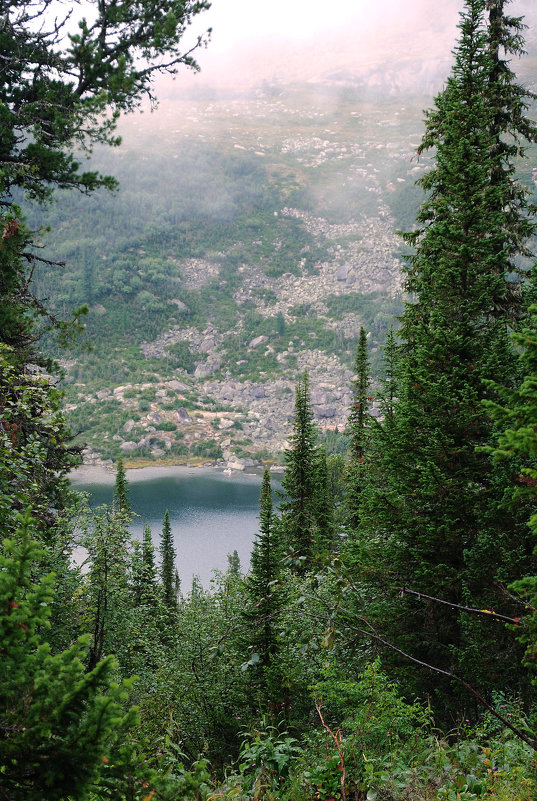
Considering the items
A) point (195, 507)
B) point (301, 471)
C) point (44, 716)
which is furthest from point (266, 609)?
point (195, 507)

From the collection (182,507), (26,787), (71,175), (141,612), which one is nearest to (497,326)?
(71,175)

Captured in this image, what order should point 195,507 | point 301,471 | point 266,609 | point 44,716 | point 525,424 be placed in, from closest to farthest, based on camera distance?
1. point 44,716
2. point 525,424
3. point 266,609
4. point 301,471
5. point 195,507

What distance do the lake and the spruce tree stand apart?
40.1 metres

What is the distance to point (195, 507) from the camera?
118 meters

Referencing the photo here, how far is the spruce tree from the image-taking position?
24.1 feet

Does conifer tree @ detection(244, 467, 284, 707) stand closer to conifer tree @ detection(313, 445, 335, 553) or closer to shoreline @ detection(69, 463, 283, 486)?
conifer tree @ detection(313, 445, 335, 553)

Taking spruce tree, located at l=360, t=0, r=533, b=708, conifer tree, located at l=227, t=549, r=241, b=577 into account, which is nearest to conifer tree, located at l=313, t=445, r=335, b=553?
conifer tree, located at l=227, t=549, r=241, b=577

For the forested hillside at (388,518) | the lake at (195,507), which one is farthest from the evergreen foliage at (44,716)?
the lake at (195,507)

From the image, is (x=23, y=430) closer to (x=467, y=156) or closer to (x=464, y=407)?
(x=464, y=407)

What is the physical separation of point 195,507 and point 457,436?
115 m

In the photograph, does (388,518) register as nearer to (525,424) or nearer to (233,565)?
(525,424)

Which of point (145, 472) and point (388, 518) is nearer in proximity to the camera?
point (388, 518)

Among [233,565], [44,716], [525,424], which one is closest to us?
[44,716]

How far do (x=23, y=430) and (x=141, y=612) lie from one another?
10693 millimetres
